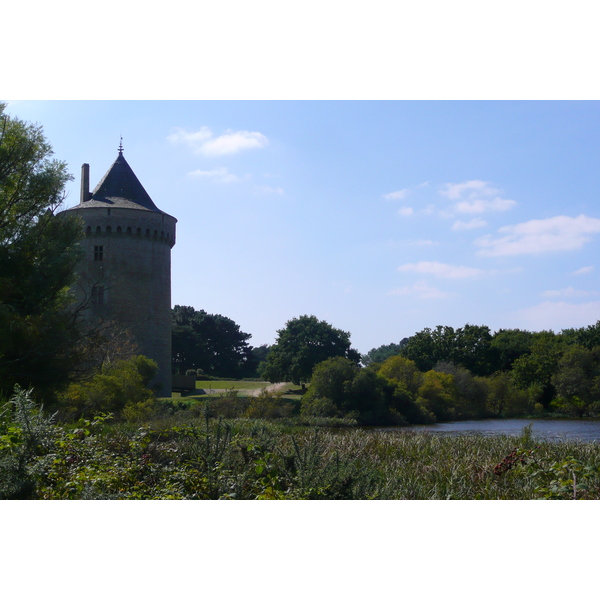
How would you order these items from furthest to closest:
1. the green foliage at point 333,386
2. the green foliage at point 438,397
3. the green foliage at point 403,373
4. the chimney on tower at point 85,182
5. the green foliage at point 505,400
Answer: the green foliage at point 505,400, the green foliage at point 403,373, the green foliage at point 438,397, the chimney on tower at point 85,182, the green foliage at point 333,386

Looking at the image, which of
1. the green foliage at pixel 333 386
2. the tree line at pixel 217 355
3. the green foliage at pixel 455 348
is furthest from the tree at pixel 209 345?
the green foliage at pixel 333 386

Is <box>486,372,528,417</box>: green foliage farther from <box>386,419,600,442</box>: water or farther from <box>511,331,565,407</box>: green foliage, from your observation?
<box>386,419,600,442</box>: water

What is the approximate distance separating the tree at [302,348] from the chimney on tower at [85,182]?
18.7 metres

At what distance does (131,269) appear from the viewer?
3142cm

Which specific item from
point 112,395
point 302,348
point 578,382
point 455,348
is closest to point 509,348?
point 455,348

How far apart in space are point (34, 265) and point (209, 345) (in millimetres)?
49316

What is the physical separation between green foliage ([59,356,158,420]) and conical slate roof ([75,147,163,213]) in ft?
45.4

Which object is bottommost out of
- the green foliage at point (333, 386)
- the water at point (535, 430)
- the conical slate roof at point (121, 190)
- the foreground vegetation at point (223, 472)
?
the water at point (535, 430)

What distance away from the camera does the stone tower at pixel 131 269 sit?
30953 mm

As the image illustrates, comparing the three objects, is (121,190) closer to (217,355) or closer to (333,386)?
(333,386)

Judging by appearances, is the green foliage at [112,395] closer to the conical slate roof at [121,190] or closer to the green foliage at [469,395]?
the conical slate roof at [121,190]
